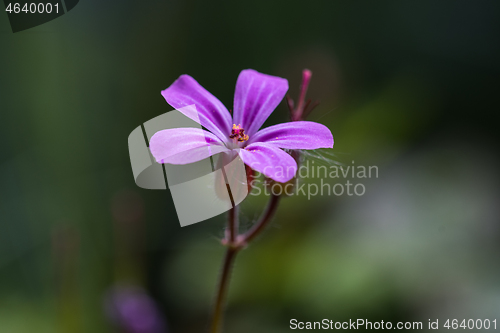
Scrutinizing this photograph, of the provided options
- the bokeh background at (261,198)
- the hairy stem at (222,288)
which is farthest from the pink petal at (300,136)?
the bokeh background at (261,198)

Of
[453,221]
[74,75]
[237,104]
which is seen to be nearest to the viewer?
[237,104]

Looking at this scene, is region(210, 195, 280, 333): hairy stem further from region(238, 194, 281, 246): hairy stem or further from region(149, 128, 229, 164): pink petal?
region(149, 128, 229, 164): pink petal

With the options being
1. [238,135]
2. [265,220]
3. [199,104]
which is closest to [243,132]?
[238,135]

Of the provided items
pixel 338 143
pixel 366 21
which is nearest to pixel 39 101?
pixel 338 143

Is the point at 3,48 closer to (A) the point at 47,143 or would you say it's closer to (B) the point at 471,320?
(A) the point at 47,143

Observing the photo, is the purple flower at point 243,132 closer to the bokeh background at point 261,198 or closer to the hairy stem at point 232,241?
the hairy stem at point 232,241

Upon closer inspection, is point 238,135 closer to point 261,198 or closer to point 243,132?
point 243,132
